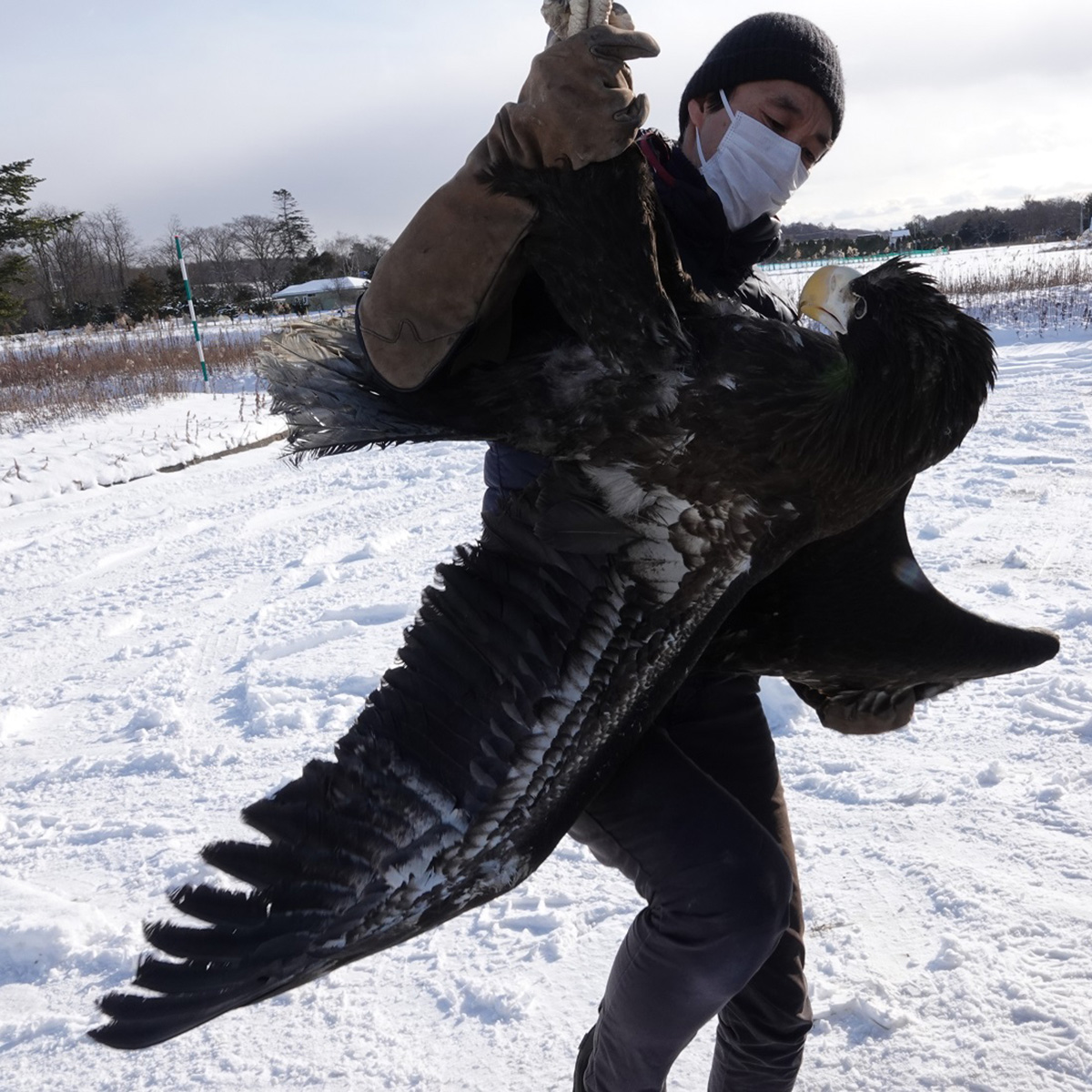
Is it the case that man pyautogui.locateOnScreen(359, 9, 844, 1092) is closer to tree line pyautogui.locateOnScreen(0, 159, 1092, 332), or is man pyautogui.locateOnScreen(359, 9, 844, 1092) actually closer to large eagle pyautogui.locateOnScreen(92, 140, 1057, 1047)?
large eagle pyautogui.locateOnScreen(92, 140, 1057, 1047)

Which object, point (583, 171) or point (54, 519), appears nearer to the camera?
point (583, 171)

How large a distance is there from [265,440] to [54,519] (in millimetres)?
3830

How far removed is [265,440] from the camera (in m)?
11.9

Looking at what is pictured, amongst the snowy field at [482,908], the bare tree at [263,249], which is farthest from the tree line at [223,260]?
the snowy field at [482,908]

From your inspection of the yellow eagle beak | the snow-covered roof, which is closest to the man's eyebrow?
the yellow eagle beak

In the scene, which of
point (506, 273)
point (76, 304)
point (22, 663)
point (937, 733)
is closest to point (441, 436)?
point (506, 273)

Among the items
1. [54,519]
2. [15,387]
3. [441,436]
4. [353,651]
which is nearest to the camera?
[441,436]

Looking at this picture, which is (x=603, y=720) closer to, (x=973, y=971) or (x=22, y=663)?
(x=973, y=971)

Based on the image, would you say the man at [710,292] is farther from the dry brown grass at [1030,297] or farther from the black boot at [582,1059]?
the dry brown grass at [1030,297]

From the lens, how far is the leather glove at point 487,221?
149 cm

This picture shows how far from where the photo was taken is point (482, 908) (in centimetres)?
317

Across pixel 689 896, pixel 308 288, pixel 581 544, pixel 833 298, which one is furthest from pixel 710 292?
pixel 308 288

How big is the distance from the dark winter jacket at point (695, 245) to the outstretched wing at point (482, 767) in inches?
7.2

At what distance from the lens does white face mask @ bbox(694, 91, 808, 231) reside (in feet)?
6.91
